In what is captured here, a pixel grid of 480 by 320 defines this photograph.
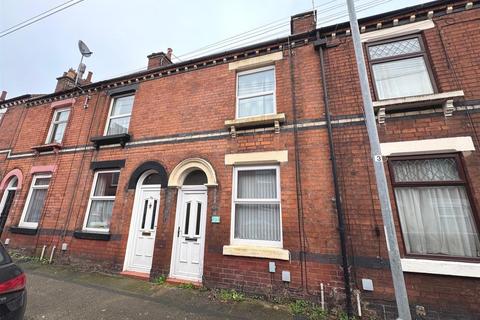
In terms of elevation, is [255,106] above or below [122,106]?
below

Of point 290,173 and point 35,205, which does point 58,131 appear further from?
point 290,173

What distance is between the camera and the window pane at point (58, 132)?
8992mm

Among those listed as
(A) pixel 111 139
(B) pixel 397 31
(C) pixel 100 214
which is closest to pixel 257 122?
Answer: (B) pixel 397 31

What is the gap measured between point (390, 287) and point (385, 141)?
2.87 meters

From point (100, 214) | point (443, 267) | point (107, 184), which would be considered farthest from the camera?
point (107, 184)

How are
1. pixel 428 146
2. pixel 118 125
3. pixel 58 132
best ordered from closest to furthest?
pixel 428 146
pixel 118 125
pixel 58 132

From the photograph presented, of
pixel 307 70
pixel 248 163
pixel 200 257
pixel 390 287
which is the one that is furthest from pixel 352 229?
pixel 307 70

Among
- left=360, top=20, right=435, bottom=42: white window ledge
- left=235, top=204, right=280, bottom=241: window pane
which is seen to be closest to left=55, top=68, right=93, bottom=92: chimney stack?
left=235, top=204, right=280, bottom=241: window pane

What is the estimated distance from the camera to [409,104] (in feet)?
14.7

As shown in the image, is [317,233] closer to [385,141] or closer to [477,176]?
[385,141]

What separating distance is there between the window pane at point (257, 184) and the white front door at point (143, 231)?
103 inches

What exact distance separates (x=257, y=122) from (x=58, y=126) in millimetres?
9142

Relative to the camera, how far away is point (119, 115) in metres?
8.03

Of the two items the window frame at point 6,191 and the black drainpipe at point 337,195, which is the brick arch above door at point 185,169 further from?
the window frame at point 6,191
